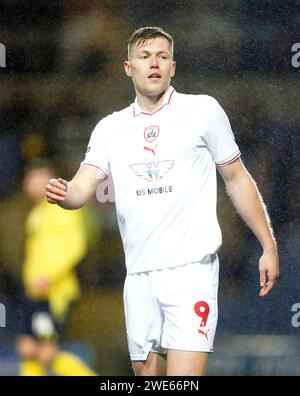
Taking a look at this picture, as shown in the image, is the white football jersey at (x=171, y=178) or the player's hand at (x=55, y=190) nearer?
the player's hand at (x=55, y=190)

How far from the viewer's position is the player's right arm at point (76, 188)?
16.3 ft

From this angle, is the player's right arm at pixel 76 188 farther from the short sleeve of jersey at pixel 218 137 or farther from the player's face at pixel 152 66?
the short sleeve of jersey at pixel 218 137

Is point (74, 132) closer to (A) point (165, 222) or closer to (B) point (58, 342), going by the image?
(B) point (58, 342)

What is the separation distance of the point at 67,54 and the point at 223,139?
2378 mm

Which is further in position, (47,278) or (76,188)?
(47,278)

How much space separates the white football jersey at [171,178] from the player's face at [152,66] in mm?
89

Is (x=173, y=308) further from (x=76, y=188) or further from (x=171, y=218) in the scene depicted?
(x=76, y=188)

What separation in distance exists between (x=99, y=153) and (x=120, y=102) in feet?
6.41

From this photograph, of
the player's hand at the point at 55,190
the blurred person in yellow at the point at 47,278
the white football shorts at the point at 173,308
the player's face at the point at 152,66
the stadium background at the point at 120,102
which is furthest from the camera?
the stadium background at the point at 120,102

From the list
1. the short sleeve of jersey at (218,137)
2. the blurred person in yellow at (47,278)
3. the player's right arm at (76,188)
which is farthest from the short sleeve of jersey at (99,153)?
the blurred person in yellow at (47,278)

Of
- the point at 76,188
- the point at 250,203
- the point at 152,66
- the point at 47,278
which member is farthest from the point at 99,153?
the point at 47,278

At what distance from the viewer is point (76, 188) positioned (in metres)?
5.36
